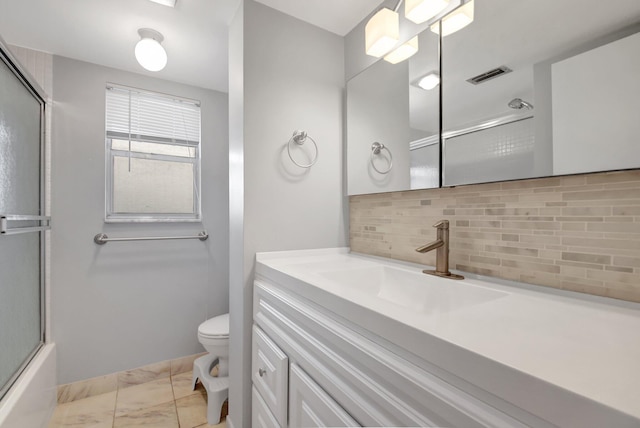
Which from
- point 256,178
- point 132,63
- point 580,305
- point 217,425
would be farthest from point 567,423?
point 132,63

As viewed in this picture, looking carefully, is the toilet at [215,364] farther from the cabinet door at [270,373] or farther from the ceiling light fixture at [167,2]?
the ceiling light fixture at [167,2]

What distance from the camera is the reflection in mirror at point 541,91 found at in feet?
2.28

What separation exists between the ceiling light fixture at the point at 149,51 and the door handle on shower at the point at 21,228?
99 cm

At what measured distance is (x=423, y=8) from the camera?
1.01m

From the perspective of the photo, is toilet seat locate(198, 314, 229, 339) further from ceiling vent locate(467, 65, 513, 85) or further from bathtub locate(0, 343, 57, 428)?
ceiling vent locate(467, 65, 513, 85)

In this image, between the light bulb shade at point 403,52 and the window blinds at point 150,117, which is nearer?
the light bulb shade at point 403,52

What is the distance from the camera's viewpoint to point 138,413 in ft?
5.58

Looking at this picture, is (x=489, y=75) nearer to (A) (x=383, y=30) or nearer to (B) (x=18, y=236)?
(A) (x=383, y=30)

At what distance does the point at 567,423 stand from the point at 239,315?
128 centimetres

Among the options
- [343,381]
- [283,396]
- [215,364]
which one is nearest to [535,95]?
[343,381]

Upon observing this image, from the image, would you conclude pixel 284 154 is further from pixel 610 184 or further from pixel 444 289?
pixel 610 184

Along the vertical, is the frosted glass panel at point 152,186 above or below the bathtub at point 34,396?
above

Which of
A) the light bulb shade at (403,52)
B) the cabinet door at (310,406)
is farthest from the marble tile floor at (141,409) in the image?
the light bulb shade at (403,52)

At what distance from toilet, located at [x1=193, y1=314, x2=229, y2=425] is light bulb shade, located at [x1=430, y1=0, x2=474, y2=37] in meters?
1.90
